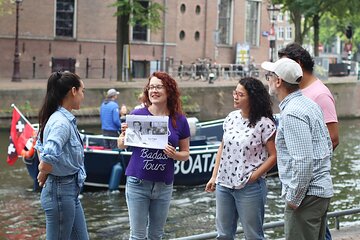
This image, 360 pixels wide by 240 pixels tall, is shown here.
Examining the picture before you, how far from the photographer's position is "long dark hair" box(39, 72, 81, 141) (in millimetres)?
5418

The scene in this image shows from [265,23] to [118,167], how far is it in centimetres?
3446

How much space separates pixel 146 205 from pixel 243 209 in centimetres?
77

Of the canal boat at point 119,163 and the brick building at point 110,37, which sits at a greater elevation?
the brick building at point 110,37

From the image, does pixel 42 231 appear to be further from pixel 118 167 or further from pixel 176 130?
pixel 176 130

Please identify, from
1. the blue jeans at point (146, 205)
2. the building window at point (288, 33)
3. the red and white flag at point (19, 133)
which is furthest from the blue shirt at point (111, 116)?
the building window at point (288, 33)

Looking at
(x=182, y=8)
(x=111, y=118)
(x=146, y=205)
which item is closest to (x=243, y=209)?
(x=146, y=205)

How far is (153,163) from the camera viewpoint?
588 centimetres

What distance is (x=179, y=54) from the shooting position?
1650 inches

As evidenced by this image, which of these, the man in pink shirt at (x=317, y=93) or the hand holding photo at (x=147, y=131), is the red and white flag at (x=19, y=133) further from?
the man in pink shirt at (x=317, y=93)

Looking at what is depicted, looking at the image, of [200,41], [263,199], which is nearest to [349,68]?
[200,41]

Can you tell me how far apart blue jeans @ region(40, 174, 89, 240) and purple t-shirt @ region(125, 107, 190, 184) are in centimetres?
57

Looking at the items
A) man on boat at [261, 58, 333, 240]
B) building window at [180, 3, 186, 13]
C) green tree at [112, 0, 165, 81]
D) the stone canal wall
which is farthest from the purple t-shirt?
building window at [180, 3, 186, 13]

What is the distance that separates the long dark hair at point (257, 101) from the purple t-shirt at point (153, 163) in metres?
0.64

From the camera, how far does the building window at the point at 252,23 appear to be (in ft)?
153
